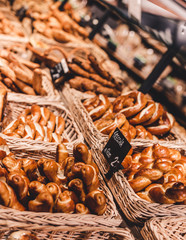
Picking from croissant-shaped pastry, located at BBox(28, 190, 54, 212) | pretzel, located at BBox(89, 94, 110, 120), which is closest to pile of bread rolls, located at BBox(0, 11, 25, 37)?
pretzel, located at BBox(89, 94, 110, 120)

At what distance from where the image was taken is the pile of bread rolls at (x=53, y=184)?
45.4 inches

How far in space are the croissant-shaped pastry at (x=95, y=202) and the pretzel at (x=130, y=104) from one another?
909mm

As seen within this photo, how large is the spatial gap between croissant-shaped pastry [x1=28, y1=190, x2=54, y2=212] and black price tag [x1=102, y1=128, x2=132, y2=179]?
505 millimetres

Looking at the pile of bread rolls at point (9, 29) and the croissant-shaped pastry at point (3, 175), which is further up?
the croissant-shaped pastry at point (3, 175)

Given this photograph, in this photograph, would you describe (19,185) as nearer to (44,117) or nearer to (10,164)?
(10,164)

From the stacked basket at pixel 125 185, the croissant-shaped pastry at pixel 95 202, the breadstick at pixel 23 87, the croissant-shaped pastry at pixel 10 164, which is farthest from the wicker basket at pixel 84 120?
the croissant-shaped pastry at pixel 10 164

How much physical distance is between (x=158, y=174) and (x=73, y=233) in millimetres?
681

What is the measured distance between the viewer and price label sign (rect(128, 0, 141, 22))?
1.89 m

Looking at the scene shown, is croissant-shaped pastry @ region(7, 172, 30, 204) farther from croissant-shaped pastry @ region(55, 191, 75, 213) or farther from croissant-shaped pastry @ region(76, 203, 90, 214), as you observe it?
croissant-shaped pastry @ region(76, 203, 90, 214)

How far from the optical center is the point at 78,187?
1.31 metres

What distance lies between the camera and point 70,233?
115 centimetres

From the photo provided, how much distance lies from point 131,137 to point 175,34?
2.83 ft

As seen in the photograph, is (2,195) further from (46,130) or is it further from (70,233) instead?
(46,130)

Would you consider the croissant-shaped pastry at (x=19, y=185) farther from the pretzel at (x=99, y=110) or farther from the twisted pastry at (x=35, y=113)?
the pretzel at (x=99, y=110)
